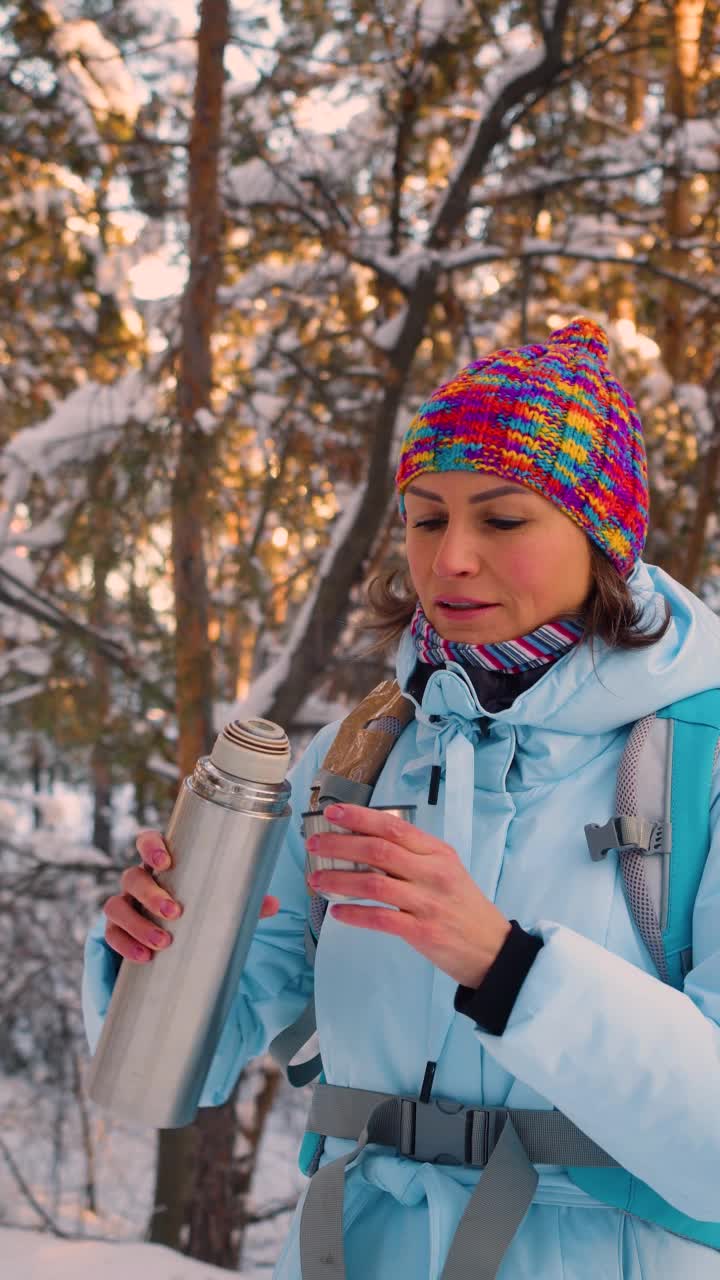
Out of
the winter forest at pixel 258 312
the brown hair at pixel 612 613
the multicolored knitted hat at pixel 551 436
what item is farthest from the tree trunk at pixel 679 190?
the brown hair at pixel 612 613

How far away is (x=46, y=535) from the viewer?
4523mm

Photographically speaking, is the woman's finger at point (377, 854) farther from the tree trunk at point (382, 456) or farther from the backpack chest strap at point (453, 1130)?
the tree trunk at point (382, 456)

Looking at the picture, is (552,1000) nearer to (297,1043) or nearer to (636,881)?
(636,881)

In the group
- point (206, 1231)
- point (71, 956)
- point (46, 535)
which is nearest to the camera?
point (46, 535)

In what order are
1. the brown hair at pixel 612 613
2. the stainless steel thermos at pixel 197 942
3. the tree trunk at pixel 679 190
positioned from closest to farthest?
the stainless steel thermos at pixel 197 942
the brown hair at pixel 612 613
the tree trunk at pixel 679 190

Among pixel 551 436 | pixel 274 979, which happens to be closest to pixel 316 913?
pixel 274 979

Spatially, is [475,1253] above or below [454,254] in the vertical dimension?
below

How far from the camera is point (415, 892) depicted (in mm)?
982

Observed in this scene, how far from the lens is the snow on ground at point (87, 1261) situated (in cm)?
192

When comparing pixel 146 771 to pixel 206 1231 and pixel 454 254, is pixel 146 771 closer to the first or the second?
pixel 206 1231

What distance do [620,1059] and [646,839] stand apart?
0.24 meters

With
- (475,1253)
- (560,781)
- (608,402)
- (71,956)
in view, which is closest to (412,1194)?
(475,1253)

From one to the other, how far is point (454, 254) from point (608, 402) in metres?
3.07

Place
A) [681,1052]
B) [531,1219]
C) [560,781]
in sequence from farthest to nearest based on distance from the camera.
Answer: [560,781] < [531,1219] < [681,1052]
